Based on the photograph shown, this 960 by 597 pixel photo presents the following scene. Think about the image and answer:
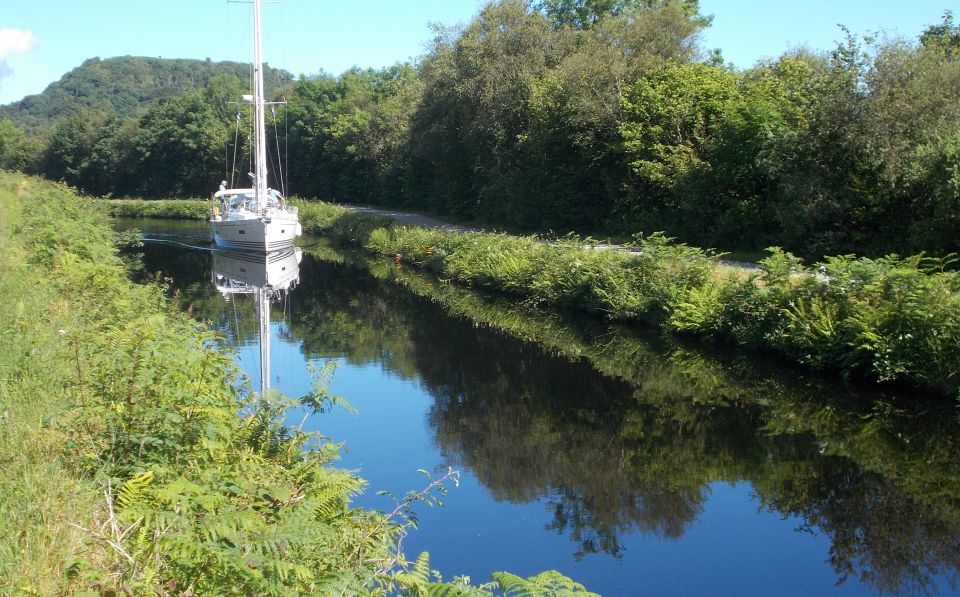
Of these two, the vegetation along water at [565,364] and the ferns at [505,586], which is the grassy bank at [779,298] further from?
the ferns at [505,586]

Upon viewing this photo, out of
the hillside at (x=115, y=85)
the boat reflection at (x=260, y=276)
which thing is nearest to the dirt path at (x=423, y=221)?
the boat reflection at (x=260, y=276)

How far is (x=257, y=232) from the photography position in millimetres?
33281

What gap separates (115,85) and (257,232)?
11519cm

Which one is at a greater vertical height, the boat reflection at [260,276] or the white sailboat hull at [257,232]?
the white sailboat hull at [257,232]

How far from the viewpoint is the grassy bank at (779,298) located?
1232cm

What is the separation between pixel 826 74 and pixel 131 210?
172ft

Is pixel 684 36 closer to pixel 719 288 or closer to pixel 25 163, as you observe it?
pixel 719 288

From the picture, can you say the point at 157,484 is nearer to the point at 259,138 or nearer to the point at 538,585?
the point at 538,585

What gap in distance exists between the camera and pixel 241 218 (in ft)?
112

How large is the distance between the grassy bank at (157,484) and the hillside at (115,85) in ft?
384

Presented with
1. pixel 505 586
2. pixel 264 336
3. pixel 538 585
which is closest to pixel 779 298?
pixel 264 336

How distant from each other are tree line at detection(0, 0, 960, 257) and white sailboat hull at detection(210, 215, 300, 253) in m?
7.87

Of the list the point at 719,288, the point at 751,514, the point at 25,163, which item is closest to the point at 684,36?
the point at 719,288

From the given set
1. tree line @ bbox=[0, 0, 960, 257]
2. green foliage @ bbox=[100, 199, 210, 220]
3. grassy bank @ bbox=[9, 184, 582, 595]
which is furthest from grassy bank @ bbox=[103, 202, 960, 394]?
green foliage @ bbox=[100, 199, 210, 220]
